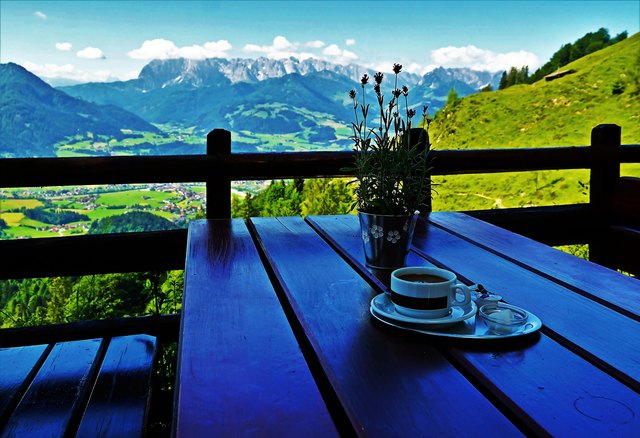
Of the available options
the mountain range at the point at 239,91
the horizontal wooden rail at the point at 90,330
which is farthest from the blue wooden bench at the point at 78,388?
the mountain range at the point at 239,91

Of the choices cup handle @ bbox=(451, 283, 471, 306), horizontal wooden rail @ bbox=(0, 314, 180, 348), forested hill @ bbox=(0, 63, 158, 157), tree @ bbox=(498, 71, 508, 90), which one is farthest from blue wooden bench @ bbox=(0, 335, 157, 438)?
tree @ bbox=(498, 71, 508, 90)

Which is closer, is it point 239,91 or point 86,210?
point 86,210

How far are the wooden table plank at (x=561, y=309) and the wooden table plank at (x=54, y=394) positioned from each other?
3.00ft

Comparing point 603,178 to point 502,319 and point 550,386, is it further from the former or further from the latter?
point 550,386

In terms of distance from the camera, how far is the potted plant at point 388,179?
130cm

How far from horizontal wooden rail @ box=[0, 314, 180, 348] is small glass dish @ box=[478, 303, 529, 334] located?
5.05ft

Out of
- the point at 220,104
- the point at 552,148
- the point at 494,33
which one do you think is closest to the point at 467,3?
the point at 494,33

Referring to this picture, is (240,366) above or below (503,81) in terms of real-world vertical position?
below

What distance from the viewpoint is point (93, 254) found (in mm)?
2326

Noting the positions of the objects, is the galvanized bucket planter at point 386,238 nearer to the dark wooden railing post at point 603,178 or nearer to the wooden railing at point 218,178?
the wooden railing at point 218,178

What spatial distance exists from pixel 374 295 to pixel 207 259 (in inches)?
19.1

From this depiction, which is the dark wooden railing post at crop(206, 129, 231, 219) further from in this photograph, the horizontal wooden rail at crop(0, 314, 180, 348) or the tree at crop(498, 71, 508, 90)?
the tree at crop(498, 71, 508, 90)

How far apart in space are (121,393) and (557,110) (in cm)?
1643

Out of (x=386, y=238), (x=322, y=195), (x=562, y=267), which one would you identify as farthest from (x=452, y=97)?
(x=386, y=238)
